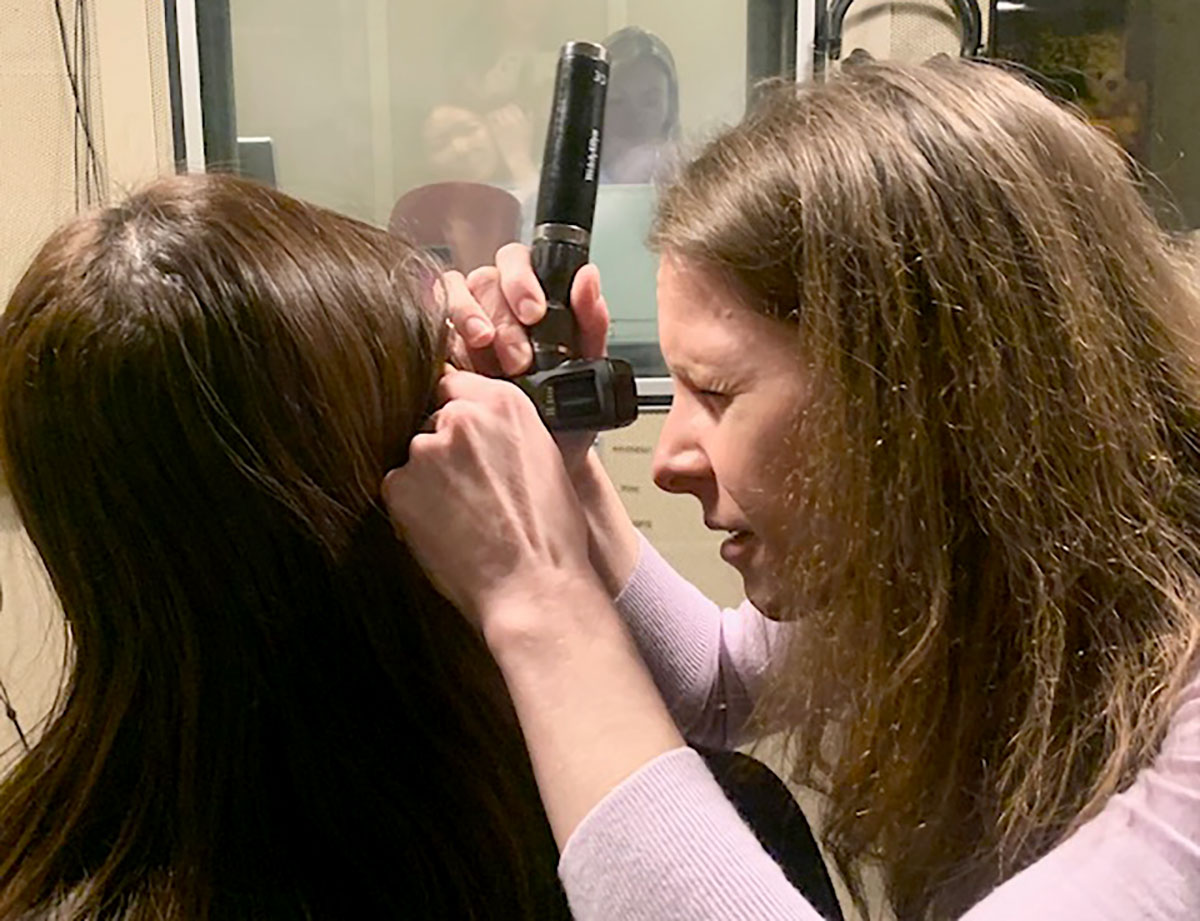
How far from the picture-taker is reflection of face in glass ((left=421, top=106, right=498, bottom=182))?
47.9 inches

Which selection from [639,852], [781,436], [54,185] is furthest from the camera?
A: [54,185]

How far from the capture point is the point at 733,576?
1.20 m

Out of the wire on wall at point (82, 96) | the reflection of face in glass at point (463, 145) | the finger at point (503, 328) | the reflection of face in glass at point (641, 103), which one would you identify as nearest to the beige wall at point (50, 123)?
the wire on wall at point (82, 96)

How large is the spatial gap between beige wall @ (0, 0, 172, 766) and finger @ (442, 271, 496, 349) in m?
0.63

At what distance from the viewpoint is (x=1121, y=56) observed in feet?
3.59

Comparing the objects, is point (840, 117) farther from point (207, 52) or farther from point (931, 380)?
point (207, 52)

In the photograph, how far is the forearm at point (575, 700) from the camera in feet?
1.67

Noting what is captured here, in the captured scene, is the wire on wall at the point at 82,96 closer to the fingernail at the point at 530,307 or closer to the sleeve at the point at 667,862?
the fingernail at the point at 530,307

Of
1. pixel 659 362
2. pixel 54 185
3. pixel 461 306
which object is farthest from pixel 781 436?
pixel 54 185

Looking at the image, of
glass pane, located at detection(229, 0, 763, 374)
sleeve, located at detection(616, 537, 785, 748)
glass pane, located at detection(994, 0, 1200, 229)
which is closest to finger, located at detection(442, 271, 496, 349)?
sleeve, located at detection(616, 537, 785, 748)

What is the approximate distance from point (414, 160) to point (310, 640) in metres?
0.77

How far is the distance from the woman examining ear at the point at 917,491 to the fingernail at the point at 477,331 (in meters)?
0.05

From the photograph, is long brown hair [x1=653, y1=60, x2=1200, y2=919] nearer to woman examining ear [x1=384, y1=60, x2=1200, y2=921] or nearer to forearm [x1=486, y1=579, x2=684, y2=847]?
woman examining ear [x1=384, y1=60, x2=1200, y2=921]

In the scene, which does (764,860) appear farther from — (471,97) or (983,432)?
(471,97)
